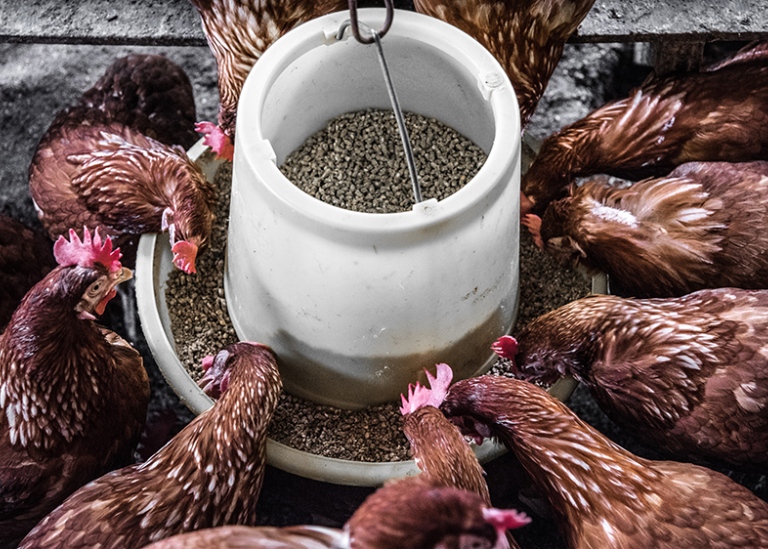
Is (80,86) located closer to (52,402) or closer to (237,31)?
(237,31)

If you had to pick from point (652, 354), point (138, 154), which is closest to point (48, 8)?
point (138, 154)

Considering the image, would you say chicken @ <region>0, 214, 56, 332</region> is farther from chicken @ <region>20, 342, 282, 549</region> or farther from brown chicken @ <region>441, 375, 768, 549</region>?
brown chicken @ <region>441, 375, 768, 549</region>

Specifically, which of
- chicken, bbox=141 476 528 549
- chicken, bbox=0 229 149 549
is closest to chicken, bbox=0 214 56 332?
chicken, bbox=0 229 149 549

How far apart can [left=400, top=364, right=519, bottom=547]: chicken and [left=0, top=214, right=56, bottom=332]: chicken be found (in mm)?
849

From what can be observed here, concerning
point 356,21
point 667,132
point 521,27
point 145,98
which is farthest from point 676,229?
point 145,98

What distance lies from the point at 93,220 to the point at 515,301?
0.93 meters

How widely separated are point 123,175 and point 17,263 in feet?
0.94

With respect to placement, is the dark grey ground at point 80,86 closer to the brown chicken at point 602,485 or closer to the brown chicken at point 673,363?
the brown chicken at point 673,363

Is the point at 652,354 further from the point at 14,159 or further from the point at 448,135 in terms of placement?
the point at 14,159

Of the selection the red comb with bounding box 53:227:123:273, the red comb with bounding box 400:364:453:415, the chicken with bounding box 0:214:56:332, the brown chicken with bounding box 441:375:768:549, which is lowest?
the brown chicken with bounding box 441:375:768:549

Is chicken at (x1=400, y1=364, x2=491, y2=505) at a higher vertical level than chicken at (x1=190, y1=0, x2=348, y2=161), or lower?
lower

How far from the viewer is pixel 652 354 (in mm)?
1658

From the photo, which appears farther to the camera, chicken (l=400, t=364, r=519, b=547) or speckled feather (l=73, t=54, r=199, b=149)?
speckled feather (l=73, t=54, r=199, b=149)

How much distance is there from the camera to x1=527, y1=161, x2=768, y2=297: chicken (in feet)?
5.77
